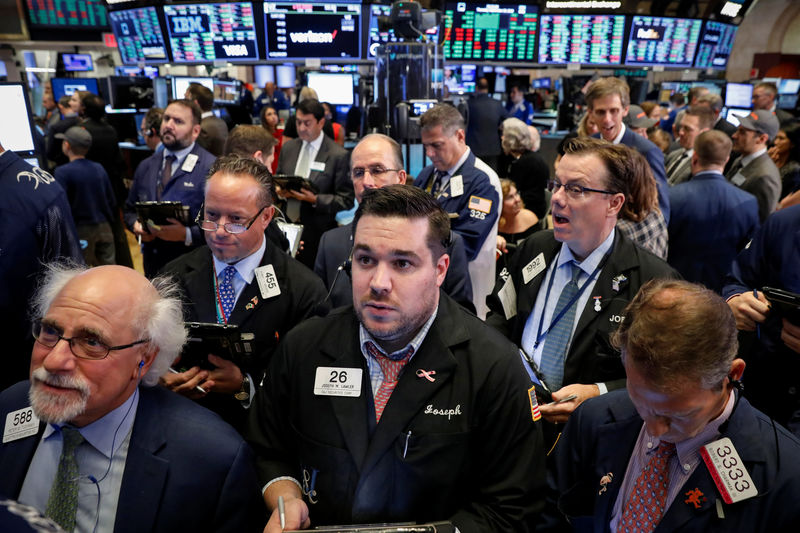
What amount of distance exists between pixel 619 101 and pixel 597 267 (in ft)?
7.65

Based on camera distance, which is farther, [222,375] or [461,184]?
[461,184]

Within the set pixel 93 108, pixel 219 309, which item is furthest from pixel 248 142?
pixel 93 108

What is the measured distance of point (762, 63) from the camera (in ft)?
65.3

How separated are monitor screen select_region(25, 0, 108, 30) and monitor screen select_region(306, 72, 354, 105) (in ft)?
11.3

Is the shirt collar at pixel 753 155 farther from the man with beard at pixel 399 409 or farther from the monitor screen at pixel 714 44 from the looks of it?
the man with beard at pixel 399 409

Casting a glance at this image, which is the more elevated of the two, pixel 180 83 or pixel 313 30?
pixel 313 30

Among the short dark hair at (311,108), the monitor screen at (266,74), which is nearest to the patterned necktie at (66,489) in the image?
the short dark hair at (311,108)

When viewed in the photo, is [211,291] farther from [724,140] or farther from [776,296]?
[724,140]

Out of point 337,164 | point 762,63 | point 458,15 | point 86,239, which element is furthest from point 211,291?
point 762,63

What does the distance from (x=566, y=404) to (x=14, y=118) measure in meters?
3.83

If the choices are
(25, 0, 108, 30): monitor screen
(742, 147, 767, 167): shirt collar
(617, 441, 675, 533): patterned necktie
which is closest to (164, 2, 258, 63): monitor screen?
(25, 0, 108, 30): monitor screen

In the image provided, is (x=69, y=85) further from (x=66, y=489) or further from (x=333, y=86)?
(x=66, y=489)

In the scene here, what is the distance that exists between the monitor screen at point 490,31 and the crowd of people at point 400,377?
18.0 ft

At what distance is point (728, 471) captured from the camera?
1.44 metres
